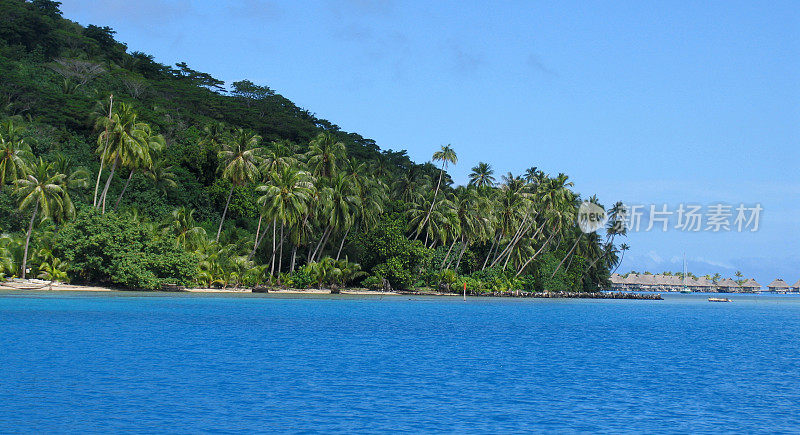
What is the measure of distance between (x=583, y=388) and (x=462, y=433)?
6.77 meters

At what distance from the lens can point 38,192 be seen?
166 feet

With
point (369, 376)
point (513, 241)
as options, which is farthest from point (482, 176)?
point (369, 376)

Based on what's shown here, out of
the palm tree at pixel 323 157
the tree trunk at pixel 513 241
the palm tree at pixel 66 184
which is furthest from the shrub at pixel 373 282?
the palm tree at pixel 66 184

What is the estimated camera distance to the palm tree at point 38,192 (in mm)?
50531

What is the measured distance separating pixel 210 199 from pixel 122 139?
17462 mm

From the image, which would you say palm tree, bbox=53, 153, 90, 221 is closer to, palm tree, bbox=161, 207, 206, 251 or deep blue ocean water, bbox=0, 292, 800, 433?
palm tree, bbox=161, 207, 206, 251

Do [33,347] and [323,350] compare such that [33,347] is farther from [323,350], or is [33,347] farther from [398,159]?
[398,159]

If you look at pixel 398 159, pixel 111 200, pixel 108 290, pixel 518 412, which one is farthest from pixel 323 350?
pixel 398 159

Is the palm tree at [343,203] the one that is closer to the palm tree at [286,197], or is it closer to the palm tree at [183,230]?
the palm tree at [286,197]

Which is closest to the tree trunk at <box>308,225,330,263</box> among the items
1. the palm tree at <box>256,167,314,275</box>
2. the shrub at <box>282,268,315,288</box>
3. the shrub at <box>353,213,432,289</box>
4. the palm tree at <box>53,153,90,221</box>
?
the shrub at <box>282,268,315,288</box>

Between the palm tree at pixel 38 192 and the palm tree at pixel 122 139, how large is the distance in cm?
530

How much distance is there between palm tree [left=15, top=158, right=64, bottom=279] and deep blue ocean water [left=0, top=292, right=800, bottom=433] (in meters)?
13.9

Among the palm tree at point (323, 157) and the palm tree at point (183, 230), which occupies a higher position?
the palm tree at point (323, 157)

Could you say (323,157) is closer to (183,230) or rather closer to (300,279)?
(300,279)
